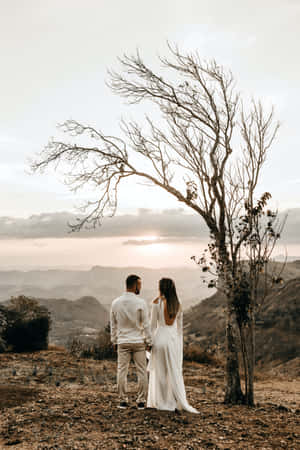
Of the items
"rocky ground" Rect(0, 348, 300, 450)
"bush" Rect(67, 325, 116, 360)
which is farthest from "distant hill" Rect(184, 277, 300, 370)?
"rocky ground" Rect(0, 348, 300, 450)

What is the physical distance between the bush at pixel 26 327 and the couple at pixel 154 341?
9.42 m

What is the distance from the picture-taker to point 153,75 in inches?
372

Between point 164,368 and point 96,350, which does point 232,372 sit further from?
point 96,350

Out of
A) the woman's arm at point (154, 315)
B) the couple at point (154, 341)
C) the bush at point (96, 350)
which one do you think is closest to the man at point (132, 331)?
the couple at point (154, 341)

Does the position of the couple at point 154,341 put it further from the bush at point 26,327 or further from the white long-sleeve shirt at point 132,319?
the bush at point 26,327

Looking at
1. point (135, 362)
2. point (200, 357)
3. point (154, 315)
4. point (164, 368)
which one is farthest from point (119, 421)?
point (200, 357)

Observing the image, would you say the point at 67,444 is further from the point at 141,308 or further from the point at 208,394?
the point at 208,394

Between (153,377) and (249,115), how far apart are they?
575cm

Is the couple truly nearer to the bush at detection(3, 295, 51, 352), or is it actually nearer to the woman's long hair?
the woman's long hair

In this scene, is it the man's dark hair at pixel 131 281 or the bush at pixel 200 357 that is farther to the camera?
the bush at pixel 200 357

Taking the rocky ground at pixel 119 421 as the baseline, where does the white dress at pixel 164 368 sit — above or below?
above

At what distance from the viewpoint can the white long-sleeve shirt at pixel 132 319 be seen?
6.96 metres

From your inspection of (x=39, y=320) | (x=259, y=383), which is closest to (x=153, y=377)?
(x=259, y=383)

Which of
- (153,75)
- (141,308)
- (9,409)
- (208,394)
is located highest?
(153,75)
